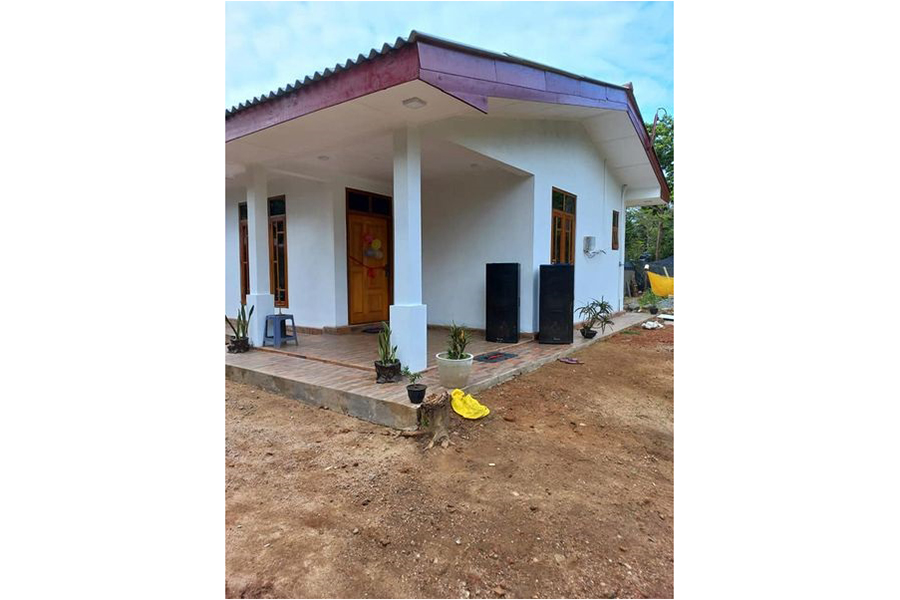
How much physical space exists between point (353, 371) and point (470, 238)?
3062mm

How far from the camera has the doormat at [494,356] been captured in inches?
177

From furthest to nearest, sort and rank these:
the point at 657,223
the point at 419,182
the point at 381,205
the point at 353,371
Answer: the point at 657,223
the point at 381,205
the point at 353,371
the point at 419,182

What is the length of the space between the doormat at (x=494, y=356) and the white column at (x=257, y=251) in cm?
286

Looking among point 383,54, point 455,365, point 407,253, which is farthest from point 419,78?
point 455,365

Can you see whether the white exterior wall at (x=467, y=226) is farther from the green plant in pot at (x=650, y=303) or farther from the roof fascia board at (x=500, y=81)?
the green plant in pot at (x=650, y=303)

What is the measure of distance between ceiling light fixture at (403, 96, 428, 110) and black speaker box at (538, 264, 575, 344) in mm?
2903

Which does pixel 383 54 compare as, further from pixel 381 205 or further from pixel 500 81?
pixel 381 205

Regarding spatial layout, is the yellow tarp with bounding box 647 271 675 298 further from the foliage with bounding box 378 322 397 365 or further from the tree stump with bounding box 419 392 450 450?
the tree stump with bounding box 419 392 450 450

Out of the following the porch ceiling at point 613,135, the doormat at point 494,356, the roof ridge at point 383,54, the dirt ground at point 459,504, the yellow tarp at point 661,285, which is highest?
the porch ceiling at point 613,135

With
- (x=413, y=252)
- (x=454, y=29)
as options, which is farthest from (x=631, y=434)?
(x=454, y=29)

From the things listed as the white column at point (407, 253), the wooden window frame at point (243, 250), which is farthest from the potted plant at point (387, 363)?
the wooden window frame at point (243, 250)

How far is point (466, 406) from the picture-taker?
3.10 meters

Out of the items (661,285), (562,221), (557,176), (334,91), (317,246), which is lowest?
(661,285)
